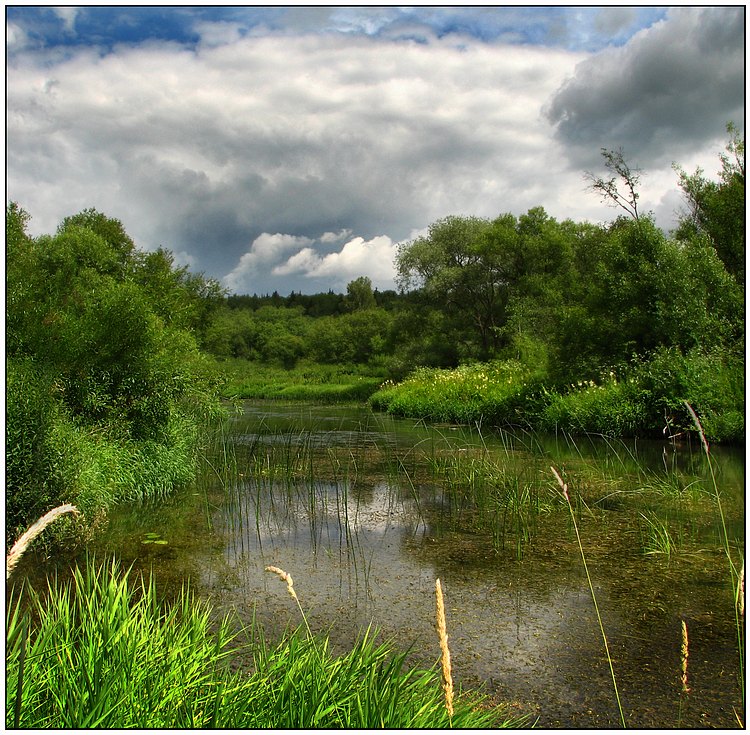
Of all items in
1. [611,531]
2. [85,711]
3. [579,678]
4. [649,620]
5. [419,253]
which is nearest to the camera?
[85,711]

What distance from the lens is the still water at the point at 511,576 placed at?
3455 millimetres

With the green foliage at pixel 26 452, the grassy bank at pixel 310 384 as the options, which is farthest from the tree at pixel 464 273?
the green foliage at pixel 26 452

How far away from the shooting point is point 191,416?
36.4 feet

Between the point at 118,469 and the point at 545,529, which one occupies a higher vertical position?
the point at 118,469

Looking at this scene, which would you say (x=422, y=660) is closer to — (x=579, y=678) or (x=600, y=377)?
(x=579, y=678)

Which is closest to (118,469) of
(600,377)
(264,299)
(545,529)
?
(545,529)

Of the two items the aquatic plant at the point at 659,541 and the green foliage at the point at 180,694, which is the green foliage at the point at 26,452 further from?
the aquatic plant at the point at 659,541

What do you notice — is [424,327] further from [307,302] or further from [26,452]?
[307,302]

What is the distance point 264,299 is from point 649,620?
95.2 metres

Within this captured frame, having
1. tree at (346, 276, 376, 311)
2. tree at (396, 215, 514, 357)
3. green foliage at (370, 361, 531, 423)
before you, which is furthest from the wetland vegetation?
tree at (346, 276, 376, 311)

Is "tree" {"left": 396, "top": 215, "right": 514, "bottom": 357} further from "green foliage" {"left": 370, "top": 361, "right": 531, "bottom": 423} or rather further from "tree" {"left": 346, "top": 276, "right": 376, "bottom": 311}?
"tree" {"left": 346, "top": 276, "right": 376, "bottom": 311}

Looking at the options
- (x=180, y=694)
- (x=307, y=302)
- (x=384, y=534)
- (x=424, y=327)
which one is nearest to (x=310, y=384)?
(x=424, y=327)

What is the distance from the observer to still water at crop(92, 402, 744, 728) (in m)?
3.46

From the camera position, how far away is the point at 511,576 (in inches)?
205
